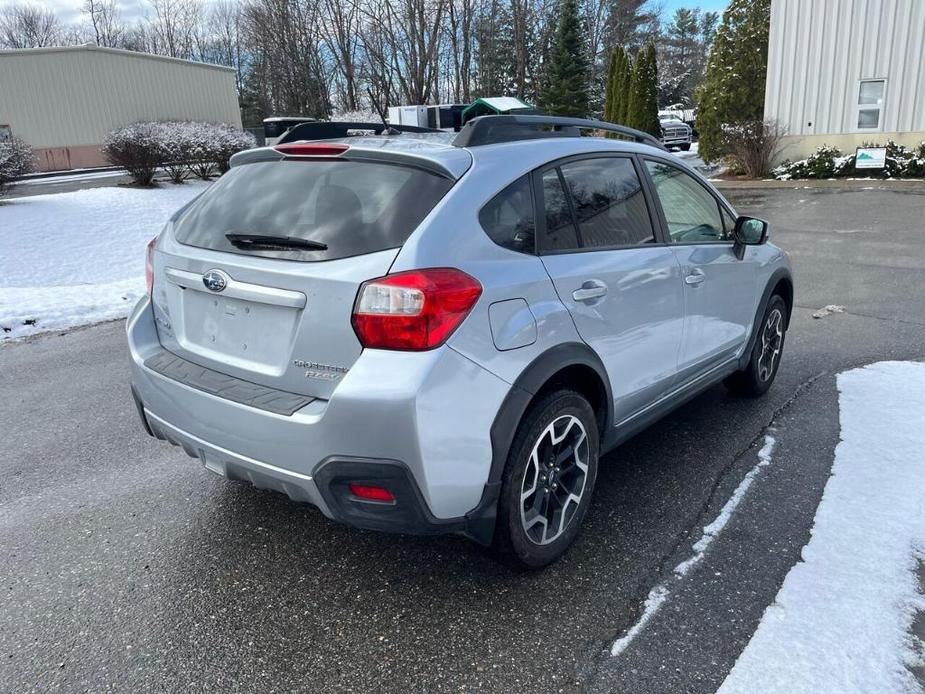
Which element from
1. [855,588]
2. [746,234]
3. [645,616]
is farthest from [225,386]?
[746,234]

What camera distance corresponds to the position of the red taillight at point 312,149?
2768 millimetres

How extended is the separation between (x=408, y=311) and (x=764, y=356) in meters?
3.20

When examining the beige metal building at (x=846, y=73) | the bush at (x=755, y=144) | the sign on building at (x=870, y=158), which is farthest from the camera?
the bush at (x=755, y=144)

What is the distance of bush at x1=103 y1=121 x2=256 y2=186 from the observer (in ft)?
56.0

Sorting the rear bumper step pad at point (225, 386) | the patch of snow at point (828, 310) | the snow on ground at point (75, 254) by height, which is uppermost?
the rear bumper step pad at point (225, 386)

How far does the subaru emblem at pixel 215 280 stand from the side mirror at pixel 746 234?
2837mm

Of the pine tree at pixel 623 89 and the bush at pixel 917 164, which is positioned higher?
the pine tree at pixel 623 89

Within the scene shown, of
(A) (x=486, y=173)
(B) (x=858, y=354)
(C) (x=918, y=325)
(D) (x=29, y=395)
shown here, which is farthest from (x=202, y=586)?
(C) (x=918, y=325)

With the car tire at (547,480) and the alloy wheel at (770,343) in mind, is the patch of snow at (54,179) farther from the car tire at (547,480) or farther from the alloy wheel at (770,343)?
the car tire at (547,480)

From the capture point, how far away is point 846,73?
66.8 ft

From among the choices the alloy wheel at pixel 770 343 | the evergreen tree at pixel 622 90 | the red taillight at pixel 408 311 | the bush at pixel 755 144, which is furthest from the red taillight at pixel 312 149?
the evergreen tree at pixel 622 90

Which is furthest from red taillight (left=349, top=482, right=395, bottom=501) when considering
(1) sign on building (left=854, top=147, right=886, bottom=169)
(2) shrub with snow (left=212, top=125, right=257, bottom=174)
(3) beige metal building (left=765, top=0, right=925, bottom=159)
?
(3) beige metal building (left=765, top=0, right=925, bottom=159)

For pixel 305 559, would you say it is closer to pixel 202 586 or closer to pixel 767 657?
pixel 202 586

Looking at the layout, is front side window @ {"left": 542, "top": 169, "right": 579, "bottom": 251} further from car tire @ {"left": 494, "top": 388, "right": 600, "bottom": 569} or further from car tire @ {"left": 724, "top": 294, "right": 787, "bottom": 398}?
car tire @ {"left": 724, "top": 294, "right": 787, "bottom": 398}
